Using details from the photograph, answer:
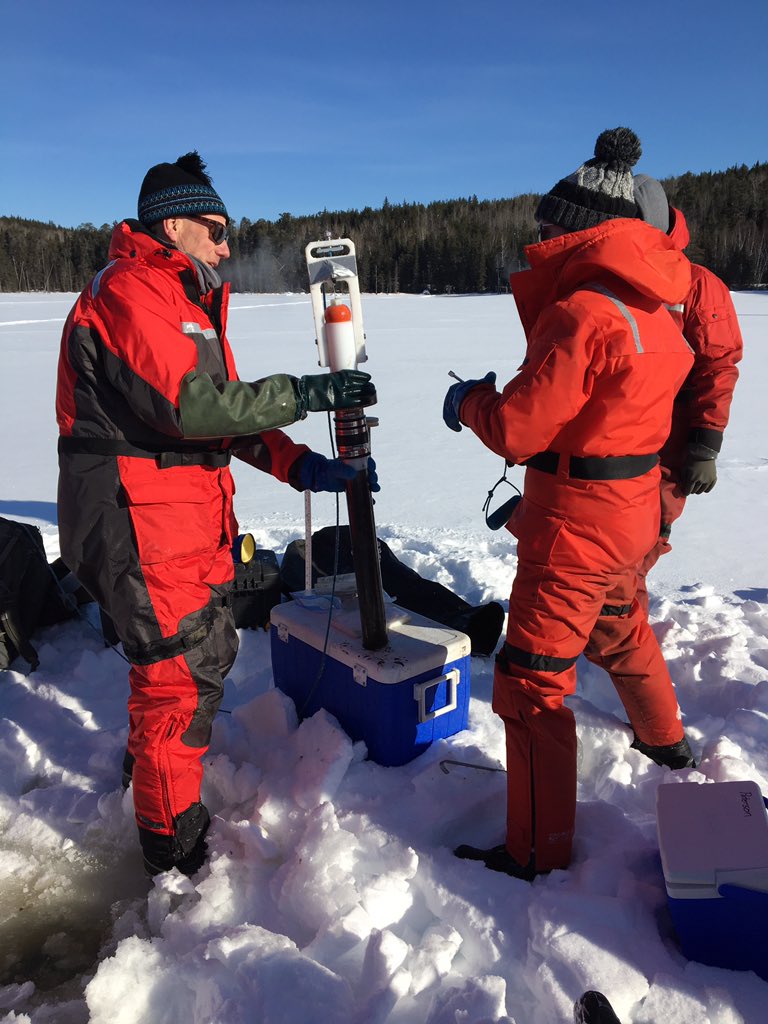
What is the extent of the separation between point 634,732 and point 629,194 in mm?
1612

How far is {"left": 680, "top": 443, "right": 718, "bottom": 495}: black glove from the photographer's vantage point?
252 cm

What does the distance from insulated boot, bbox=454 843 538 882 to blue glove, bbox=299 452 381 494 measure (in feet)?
3.37

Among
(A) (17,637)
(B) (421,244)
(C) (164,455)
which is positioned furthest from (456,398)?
(B) (421,244)

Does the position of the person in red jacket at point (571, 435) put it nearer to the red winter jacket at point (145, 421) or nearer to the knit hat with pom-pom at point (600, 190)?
the knit hat with pom-pom at point (600, 190)

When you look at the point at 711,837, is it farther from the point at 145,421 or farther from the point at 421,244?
the point at 421,244

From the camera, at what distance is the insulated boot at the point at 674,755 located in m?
2.23

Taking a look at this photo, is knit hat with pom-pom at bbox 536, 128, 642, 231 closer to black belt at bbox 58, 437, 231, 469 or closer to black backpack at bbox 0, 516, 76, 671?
black belt at bbox 58, 437, 231, 469

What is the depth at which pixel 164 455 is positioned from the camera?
1.85 m

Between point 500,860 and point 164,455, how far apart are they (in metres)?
1.35

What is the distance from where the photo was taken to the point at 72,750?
2539 millimetres

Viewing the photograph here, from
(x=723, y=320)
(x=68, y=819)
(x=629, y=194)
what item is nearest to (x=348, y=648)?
(x=68, y=819)

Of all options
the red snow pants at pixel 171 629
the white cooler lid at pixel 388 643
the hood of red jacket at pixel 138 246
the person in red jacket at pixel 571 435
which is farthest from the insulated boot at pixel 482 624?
the hood of red jacket at pixel 138 246

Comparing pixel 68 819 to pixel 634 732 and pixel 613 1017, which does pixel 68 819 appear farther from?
pixel 634 732

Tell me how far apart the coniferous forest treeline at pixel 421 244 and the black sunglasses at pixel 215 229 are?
152 ft
